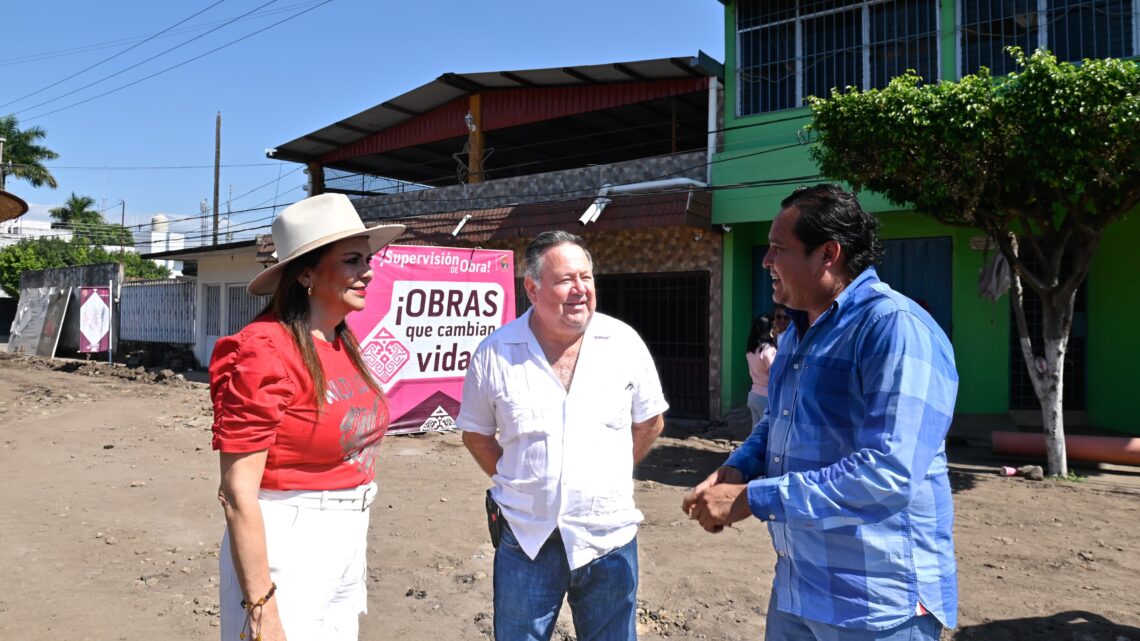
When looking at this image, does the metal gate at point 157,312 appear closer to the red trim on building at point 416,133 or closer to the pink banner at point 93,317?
the pink banner at point 93,317

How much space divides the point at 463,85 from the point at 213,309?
10440mm

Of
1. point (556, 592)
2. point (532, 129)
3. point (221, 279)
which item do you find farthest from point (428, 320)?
point (221, 279)

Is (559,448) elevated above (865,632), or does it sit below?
above

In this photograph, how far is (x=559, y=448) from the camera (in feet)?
8.14

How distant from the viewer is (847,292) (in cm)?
192

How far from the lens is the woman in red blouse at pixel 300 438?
6.11 feet

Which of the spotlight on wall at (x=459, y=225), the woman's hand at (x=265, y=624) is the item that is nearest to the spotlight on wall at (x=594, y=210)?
the spotlight on wall at (x=459, y=225)

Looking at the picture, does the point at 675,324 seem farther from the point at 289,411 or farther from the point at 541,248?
the point at 289,411

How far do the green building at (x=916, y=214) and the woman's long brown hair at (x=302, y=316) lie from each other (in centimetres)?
1015

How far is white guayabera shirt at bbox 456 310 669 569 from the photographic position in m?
2.45

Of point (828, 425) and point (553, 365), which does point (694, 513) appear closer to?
point (828, 425)

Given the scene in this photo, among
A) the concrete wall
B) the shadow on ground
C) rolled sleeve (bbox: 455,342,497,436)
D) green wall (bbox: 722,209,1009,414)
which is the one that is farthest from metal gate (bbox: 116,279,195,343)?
the shadow on ground

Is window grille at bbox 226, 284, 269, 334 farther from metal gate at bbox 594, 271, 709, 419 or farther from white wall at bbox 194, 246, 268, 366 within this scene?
metal gate at bbox 594, 271, 709, 419

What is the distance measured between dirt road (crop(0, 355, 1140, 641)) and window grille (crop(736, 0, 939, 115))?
246 inches
